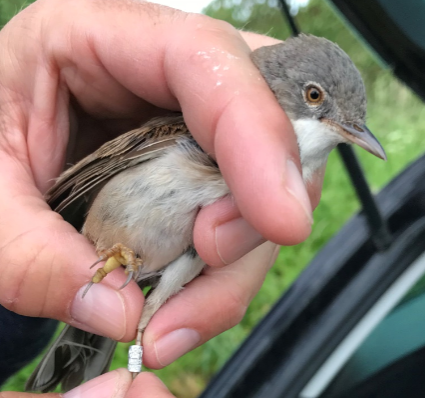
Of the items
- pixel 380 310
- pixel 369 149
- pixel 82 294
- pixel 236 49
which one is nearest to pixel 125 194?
pixel 82 294

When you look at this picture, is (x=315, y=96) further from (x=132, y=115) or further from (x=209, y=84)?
(x=132, y=115)

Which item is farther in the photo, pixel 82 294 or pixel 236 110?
pixel 82 294

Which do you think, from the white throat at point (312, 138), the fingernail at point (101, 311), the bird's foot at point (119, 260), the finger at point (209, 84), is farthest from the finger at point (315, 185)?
the fingernail at point (101, 311)

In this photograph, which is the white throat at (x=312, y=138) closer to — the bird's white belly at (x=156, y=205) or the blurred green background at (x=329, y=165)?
the bird's white belly at (x=156, y=205)

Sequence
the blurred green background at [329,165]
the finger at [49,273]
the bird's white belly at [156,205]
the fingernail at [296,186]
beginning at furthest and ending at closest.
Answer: the blurred green background at [329,165] → the bird's white belly at [156,205] → the finger at [49,273] → the fingernail at [296,186]

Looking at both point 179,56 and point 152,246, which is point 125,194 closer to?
point 152,246

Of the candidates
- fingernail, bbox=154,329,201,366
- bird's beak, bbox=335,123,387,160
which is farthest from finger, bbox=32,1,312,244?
fingernail, bbox=154,329,201,366
